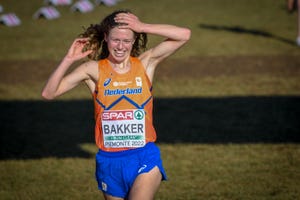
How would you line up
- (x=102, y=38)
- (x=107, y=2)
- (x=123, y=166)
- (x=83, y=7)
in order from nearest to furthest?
(x=123, y=166) → (x=102, y=38) → (x=83, y=7) → (x=107, y=2)

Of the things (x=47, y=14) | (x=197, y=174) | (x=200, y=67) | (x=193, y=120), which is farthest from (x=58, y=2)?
(x=197, y=174)

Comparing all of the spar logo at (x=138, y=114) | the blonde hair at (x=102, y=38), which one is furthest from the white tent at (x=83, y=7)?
the spar logo at (x=138, y=114)

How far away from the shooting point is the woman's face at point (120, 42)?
539 centimetres

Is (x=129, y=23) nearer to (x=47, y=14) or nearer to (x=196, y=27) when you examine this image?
(x=196, y=27)

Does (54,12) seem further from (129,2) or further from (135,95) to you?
(135,95)

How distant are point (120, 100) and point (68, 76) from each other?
502 millimetres

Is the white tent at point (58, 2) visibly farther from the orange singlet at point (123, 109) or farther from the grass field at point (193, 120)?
the orange singlet at point (123, 109)

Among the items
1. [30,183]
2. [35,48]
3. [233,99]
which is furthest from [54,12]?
[30,183]

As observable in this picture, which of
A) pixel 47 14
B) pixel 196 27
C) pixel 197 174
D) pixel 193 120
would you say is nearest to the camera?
pixel 197 174

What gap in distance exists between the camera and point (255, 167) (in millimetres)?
8359

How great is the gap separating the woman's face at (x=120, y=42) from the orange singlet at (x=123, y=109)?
15 cm

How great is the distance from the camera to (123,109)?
545 cm

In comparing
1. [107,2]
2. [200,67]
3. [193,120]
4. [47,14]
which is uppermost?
[193,120]

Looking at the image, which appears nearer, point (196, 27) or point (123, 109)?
point (123, 109)
